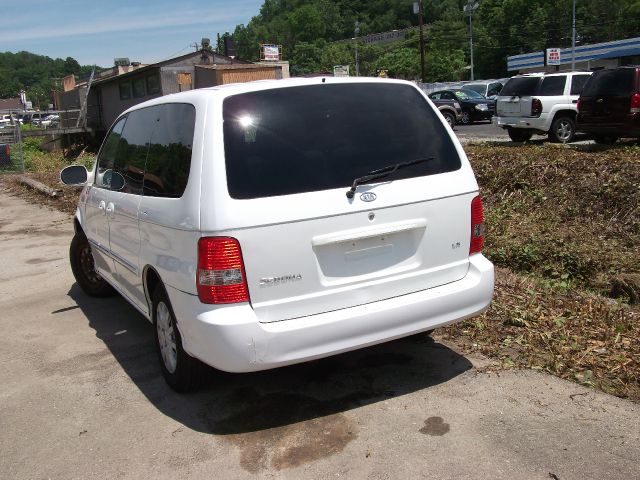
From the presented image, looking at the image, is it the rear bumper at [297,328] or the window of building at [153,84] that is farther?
the window of building at [153,84]

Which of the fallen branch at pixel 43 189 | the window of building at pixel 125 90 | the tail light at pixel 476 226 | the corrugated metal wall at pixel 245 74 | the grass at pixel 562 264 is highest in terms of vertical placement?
the corrugated metal wall at pixel 245 74

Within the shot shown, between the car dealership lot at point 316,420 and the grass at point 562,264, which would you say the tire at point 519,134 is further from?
the car dealership lot at point 316,420

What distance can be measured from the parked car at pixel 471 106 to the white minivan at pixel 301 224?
2324 cm

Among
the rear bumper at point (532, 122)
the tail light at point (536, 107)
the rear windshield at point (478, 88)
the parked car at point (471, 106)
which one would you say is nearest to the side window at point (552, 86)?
the tail light at point (536, 107)

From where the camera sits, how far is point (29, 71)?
508 ft

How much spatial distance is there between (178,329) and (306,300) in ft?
2.70

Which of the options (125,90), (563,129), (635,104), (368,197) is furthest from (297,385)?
(125,90)

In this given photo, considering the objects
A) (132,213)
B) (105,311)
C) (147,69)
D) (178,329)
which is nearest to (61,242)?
(105,311)

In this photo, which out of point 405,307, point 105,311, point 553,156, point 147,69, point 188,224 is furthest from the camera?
point 147,69

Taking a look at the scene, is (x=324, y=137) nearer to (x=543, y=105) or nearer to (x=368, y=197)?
(x=368, y=197)

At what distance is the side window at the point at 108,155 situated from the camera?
205 inches

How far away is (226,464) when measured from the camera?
3.26 m

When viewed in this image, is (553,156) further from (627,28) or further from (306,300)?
(627,28)

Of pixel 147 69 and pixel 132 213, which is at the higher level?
pixel 147 69
